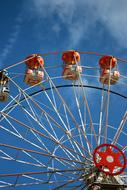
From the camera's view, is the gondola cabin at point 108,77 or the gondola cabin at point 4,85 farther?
the gondola cabin at point 108,77

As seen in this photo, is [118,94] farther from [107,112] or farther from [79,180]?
[79,180]

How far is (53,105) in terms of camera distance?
17.2 meters

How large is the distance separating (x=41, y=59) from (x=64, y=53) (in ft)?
3.77

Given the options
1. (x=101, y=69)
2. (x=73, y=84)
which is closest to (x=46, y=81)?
(x=73, y=84)

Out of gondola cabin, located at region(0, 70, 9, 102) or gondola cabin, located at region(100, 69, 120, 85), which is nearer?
gondola cabin, located at region(0, 70, 9, 102)

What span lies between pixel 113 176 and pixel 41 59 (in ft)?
24.5

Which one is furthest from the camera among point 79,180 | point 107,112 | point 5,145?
point 107,112

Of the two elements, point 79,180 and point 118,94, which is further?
Result: point 118,94

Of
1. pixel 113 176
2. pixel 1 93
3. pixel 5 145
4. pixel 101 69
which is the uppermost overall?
pixel 101 69

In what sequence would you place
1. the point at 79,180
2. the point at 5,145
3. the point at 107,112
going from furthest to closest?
the point at 107,112
the point at 79,180
the point at 5,145

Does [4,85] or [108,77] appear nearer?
[4,85]

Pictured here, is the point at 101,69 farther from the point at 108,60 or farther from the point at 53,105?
the point at 53,105

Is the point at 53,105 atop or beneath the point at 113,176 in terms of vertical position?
atop

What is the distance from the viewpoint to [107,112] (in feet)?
53.8
